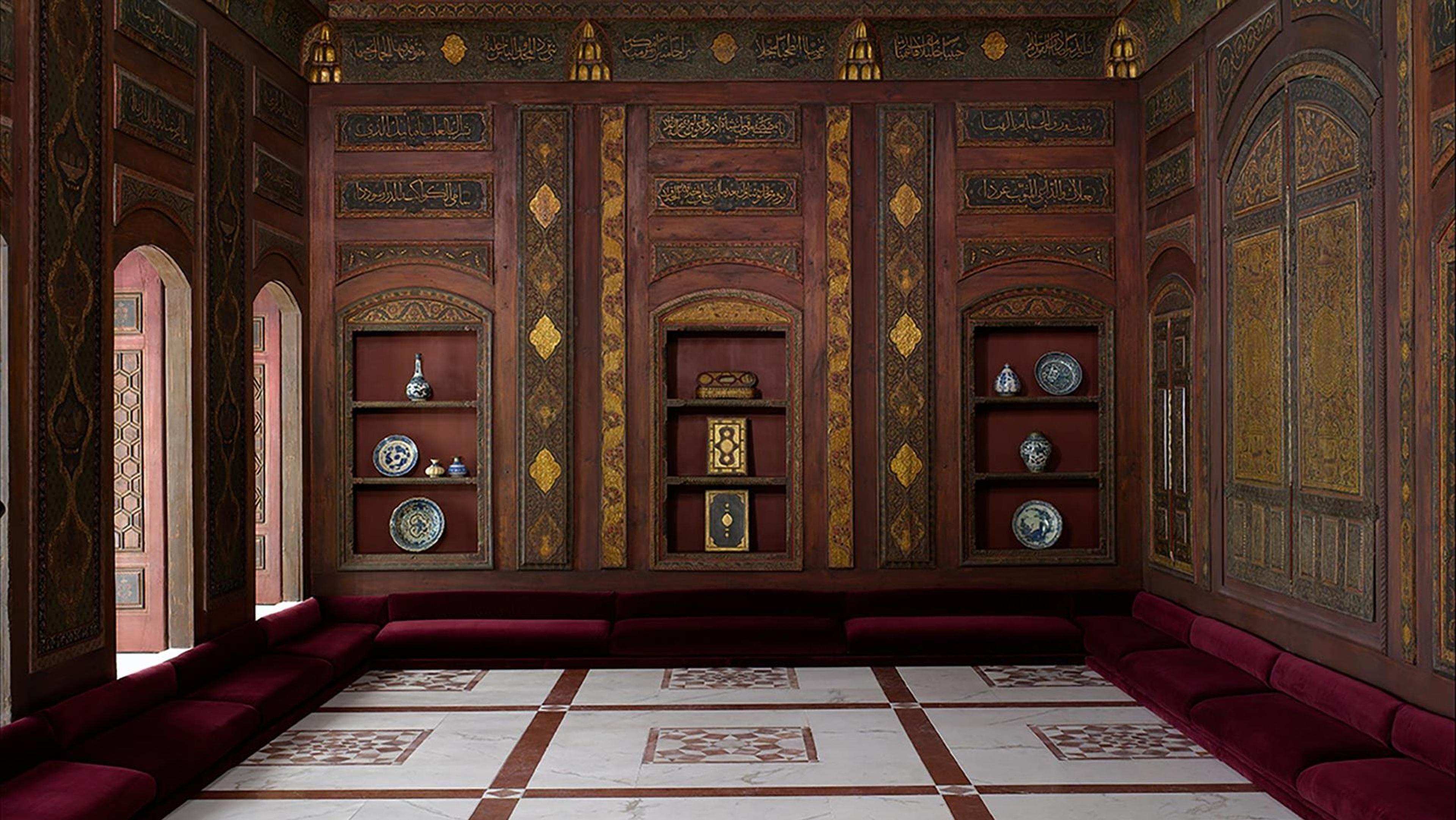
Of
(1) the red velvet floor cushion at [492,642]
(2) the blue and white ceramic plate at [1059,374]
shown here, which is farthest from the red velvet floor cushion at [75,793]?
(2) the blue and white ceramic plate at [1059,374]

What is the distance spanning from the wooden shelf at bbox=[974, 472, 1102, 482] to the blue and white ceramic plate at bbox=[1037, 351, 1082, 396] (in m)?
0.44

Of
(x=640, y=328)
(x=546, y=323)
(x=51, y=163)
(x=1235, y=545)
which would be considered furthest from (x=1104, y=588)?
(x=51, y=163)

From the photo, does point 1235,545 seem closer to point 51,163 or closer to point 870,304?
point 870,304

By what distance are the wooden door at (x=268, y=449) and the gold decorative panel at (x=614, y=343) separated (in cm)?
171

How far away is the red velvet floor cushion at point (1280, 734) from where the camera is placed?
377cm

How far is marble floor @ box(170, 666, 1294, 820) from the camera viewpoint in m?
3.96

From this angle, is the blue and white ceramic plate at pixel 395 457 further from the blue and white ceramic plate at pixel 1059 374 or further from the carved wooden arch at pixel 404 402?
the blue and white ceramic plate at pixel 1059 374

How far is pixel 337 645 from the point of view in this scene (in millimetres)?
5719

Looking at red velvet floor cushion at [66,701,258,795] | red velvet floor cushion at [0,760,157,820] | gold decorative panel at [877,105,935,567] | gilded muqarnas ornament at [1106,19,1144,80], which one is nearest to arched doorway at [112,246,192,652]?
red velvet floor cushion at [66,701,258,795]

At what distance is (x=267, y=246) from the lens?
5.82 metres

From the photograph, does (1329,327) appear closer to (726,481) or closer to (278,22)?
(726,481)

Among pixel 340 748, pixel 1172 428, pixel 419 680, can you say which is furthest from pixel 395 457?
pixel 1172 428

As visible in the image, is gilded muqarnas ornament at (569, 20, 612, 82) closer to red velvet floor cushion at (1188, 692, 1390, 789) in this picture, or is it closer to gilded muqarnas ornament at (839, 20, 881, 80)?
gilded muqarnas ornament at (839, 20, 881, 80)

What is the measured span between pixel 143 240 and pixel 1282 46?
4.54m
